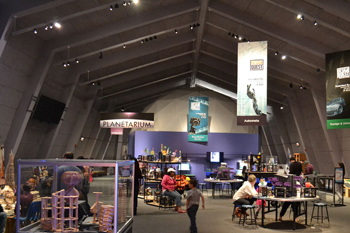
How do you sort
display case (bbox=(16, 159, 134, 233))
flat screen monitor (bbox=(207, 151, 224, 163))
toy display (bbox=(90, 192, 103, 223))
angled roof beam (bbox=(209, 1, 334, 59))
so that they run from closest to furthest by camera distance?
display case (bbox=(16, 159, 134, 233)) < toy display (bbox=(90, 192, 103, 223)) < angled roof beam (bbox=(209, 1, 334, 59)) < flat screen monitor (bbox=(207, 151, 224, 163))

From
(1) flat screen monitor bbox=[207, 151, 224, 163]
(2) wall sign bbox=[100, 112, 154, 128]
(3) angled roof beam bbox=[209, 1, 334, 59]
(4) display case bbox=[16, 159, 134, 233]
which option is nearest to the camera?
(4) display case bbox=[16, 159, 134, 233]

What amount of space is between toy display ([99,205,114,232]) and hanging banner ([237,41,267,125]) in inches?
301

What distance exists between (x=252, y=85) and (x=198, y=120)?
24.2 feet

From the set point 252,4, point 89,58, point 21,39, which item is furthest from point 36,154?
point 252,4

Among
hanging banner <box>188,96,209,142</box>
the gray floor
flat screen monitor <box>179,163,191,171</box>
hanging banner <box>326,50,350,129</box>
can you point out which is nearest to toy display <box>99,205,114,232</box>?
the gray floor

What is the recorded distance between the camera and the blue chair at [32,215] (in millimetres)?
3604

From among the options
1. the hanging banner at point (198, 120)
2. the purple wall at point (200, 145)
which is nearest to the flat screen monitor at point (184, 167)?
the purple wall at point (200, 145)

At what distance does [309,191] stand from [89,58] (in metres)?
10.6

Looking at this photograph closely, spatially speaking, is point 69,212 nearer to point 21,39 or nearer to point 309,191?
point 309,191

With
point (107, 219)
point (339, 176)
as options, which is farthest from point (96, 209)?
point (339, 176)

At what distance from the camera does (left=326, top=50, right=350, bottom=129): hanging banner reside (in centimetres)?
988

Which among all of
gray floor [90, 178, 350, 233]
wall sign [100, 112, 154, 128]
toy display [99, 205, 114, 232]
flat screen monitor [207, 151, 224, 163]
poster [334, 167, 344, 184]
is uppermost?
wall sign [100, 112, 154, 128]

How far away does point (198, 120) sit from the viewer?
1786cm

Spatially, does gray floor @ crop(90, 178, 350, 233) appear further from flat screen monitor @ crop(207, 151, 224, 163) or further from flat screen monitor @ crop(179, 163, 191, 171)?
flat screen monitor @ crop(207, 151, 224, 163)
